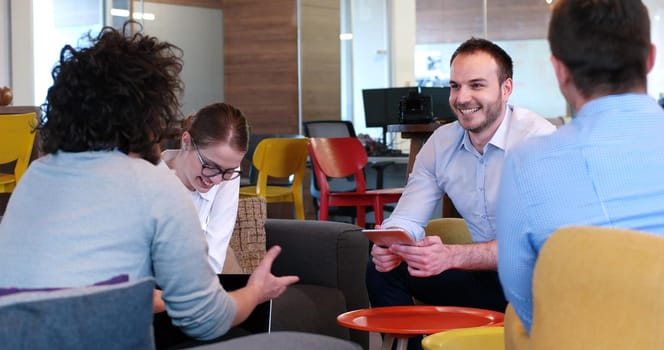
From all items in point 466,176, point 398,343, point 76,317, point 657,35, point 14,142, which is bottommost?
point 398,343

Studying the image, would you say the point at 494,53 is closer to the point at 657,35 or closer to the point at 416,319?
the point at 416,319

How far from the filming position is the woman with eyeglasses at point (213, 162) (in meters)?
3.25

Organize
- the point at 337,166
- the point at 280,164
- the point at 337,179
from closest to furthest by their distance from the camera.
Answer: the point at 337,166, the point at 280,164, the point at 337,179

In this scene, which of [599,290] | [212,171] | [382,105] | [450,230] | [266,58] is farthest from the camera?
[266,58]

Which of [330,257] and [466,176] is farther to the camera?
[330,257]

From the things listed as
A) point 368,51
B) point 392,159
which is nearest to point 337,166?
point 392,159

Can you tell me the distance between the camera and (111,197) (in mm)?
1842

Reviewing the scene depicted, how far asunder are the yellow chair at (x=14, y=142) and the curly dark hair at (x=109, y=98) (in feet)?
12.3

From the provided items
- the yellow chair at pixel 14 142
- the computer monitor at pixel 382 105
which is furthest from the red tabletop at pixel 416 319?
the computer monitor at pixel 382 105

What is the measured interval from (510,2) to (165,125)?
452 inches

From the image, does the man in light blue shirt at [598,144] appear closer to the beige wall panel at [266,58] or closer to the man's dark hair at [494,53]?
the man's dark hair at [494,53]

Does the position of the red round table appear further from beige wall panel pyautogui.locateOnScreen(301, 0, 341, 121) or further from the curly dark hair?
beige wall panel pyautogui.locateOnScreen(301, 0, 341, 121)

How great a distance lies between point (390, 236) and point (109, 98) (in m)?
1.32

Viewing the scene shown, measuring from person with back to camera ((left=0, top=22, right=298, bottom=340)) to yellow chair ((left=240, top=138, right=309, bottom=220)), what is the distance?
17.0 ft
